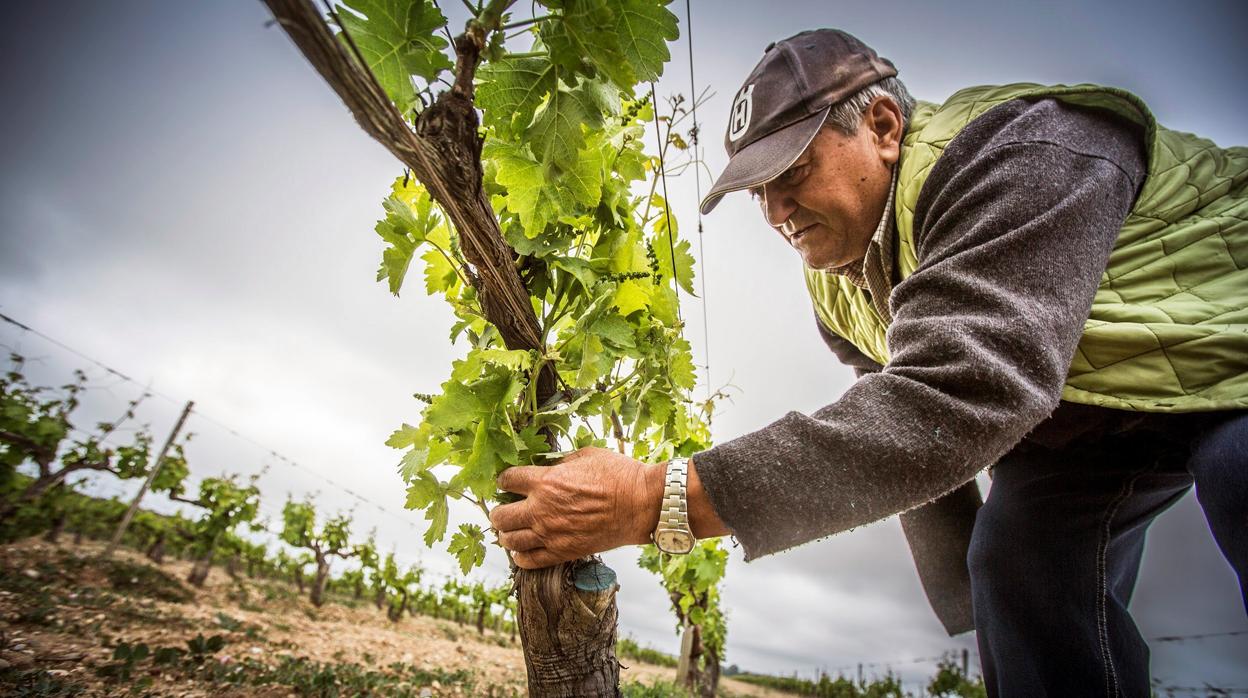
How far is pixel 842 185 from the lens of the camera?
1.96m

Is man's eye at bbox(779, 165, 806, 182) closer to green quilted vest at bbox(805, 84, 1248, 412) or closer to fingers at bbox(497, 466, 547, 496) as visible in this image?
green quilted vest at bbox(805, 84, 1248, 412)

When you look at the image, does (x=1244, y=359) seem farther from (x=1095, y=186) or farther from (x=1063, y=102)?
(x=1063, y=102)

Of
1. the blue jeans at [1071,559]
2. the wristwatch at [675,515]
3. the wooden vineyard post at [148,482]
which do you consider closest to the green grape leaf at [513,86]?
the wristwatch at [675,515]

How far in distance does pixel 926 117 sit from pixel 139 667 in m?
7.55

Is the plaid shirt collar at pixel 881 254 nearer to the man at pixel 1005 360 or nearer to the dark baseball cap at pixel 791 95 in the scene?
the man at pixel 1005 360

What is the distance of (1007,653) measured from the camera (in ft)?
6.17

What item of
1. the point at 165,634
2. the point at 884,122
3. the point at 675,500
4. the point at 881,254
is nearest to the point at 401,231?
the point at 675,500

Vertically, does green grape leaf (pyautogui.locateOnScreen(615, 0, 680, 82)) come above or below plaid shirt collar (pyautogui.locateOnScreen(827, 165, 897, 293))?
below

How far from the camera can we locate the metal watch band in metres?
1.14

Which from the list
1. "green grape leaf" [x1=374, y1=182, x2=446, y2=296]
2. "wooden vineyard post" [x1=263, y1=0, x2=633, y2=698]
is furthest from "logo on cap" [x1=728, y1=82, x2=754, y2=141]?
"green grape leaf" [x1=374, y1=182, x2=446, y2=296]

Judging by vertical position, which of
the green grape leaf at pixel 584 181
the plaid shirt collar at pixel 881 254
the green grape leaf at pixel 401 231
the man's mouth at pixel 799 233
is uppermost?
the man's mouth at pixel 799 233

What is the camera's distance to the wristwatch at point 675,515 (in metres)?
1.14

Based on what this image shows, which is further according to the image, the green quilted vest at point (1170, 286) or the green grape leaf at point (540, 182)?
the green grape leaf at point (540, 182)

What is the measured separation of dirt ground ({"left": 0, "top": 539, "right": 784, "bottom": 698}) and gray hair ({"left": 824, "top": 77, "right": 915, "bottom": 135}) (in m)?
2.24
